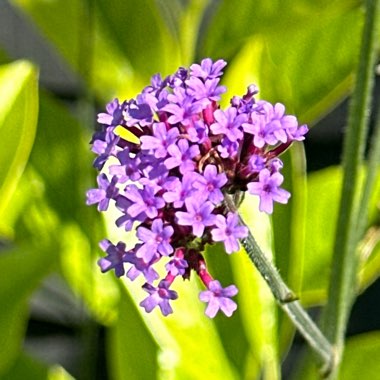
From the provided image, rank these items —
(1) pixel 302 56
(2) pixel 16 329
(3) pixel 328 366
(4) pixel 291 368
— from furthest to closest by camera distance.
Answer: (4) pixel 291 368 < (1) pixel 302 56 < (2) pixel 16 329 < (3) pixel 328 366

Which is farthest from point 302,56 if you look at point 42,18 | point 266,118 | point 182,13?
point 266,118

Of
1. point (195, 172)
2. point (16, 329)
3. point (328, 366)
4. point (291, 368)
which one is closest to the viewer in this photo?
point (195, 172)

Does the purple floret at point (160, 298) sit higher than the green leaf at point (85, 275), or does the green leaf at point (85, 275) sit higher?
the purple floret at point (160, 298)

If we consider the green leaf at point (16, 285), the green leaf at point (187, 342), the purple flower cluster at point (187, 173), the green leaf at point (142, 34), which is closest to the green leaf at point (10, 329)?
the green leaf at point (16, 285)

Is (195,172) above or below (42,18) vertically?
above

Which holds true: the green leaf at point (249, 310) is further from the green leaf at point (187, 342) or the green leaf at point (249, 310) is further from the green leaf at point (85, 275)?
the green leaf at point (85, 275)

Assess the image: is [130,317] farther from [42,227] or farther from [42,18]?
[42,18]
